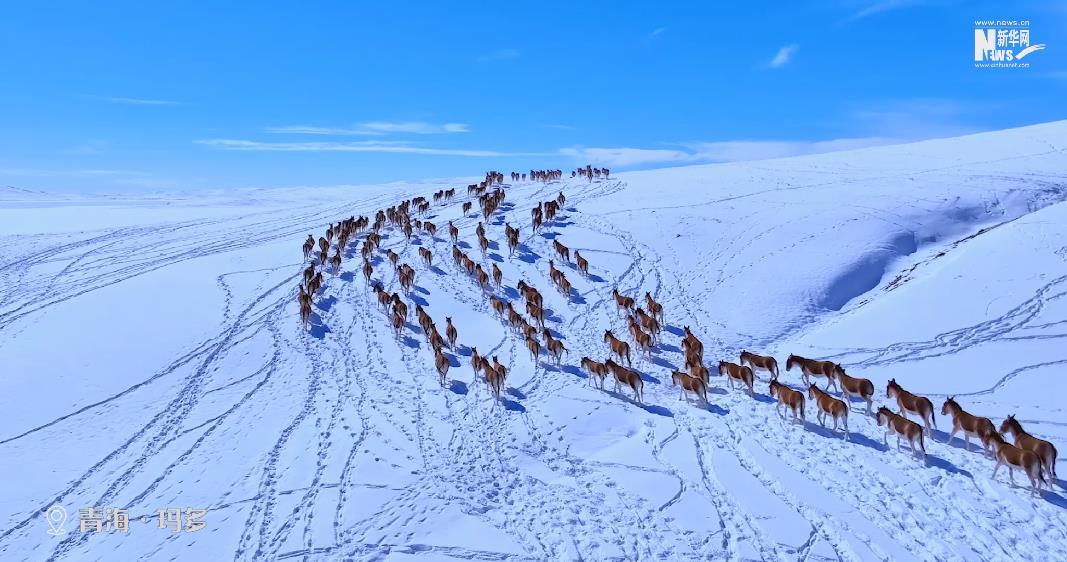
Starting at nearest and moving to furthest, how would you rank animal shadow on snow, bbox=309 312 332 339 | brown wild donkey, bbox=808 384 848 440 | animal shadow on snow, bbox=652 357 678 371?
brown wild donkey, bbox=808 384 848 440
animal shadow on snow, bbox=652 357 678 371
animal shadow on snow, bbox=309 312 332 339

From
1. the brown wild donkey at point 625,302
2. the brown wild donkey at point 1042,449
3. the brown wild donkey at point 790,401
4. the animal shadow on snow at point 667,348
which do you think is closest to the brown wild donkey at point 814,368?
the brown wild donkey at point 790,401

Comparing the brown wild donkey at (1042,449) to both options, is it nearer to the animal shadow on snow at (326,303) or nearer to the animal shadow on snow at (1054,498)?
the animal shadow on snow at (1054,498)

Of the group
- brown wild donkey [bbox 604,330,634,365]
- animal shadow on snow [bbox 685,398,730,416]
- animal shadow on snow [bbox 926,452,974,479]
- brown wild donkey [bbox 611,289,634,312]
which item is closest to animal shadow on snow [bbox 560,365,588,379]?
brown wild donkey [bbox 604,330,634,365]

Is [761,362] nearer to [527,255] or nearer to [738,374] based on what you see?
[738,374]

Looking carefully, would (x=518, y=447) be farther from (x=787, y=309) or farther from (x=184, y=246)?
(x=184, y=246)

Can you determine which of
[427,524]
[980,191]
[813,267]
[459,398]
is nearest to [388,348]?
[459,398]

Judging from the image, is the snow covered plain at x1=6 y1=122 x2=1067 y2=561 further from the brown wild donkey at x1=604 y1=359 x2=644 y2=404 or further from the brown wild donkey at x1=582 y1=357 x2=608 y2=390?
the brown wild donkey at x1=582 y1=357 x2=608 y2=390
